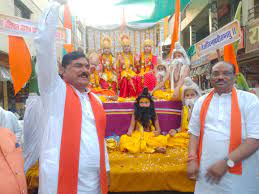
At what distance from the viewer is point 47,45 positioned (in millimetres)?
1521

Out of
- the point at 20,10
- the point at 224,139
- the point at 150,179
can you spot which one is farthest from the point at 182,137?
the point at 20,10

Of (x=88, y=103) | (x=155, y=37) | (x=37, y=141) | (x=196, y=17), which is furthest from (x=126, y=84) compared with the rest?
(x=196, y=17)

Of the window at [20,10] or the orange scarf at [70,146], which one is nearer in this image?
the orange scarf at [70,146]

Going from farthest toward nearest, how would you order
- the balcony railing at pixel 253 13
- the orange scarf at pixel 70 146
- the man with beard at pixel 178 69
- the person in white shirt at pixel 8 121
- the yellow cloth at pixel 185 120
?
the balcony railing at pixel 253 13
the man with beard at pixel 178 69
the yellow cloth at pixel 185 120
the person in white shirt at pixel 8 121
the orange scarf at pixel 70 146

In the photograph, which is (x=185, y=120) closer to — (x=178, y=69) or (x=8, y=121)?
(x=178, y=69)

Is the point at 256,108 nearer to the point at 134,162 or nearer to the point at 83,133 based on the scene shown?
the point at 83,133

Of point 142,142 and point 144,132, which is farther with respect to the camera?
point 144,132

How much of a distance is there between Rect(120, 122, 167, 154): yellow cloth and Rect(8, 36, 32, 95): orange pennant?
1627 millimetres

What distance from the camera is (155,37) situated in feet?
23.8

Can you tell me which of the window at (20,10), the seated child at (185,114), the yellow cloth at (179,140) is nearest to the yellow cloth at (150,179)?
the yellow cloth at (179,140)

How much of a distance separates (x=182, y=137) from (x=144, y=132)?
0.59 meters

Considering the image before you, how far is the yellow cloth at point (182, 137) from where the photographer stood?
3430 mm

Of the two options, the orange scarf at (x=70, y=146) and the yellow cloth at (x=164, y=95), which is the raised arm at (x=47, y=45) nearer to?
the orange scarf at (x=70, y=146)

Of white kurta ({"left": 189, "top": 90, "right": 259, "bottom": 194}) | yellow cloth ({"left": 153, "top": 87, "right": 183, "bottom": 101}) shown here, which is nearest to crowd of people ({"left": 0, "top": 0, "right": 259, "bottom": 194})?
white kurta ({"left": 189, "top": 90, "right": 259, "bottom": 194})
